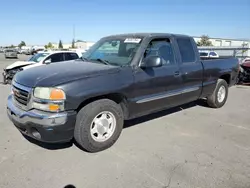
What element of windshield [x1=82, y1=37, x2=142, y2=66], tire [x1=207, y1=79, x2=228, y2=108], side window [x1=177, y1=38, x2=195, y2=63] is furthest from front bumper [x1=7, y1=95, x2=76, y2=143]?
tire [x1=207, y1=79, x2=228, y2=108]

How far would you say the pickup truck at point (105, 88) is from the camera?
310cm

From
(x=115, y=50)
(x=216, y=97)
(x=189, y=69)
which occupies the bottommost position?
(x=216, y=97)

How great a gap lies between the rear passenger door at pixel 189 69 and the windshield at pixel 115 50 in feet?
3.78

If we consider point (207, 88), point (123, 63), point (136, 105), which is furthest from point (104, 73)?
point (207, 88)

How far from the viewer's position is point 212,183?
9.12ft

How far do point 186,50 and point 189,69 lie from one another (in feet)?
1.50

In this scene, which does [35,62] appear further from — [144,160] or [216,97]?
[144,160]

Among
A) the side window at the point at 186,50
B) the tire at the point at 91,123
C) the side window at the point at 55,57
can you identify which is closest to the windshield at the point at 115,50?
the tire at the point at 91,123

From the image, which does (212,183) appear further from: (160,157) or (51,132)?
(51,132)

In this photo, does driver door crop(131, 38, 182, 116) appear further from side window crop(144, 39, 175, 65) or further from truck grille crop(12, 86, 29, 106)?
truck grille crop(12, 86, 29, 106)

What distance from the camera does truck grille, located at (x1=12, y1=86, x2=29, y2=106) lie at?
3.27m

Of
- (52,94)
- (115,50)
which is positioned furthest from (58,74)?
(115,50)

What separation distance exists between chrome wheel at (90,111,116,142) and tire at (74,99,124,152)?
0.03 m

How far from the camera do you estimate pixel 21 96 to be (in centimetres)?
338
